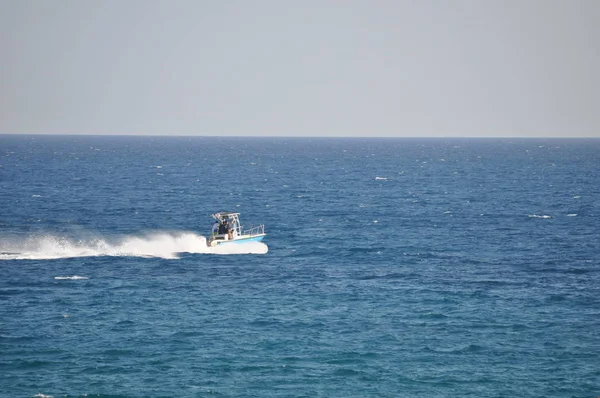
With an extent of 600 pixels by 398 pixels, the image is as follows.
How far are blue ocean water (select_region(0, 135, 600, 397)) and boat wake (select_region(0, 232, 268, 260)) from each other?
31 cm

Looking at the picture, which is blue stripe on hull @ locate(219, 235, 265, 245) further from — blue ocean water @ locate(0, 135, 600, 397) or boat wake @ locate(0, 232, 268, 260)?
blue ocean water @ locate(0, 135, 600, 397)

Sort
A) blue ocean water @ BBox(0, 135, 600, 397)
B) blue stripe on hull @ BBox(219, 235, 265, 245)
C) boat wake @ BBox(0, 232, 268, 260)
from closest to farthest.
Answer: blue ocean water @ BBox(0, 135, 600, 397)
boat wake @ BBox(0, 232, 268, 260)
blue stripe on hull @ BBox(219, 235, 265, 245)

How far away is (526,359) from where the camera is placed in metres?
48.0

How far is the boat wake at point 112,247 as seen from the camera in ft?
254

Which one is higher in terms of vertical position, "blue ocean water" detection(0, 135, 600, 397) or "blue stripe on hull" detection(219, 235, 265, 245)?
"blue stripe on hull" detection(219, 235, 265, 245)

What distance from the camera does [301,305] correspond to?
Result: 59469 millimetres

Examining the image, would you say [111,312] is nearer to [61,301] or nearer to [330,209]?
[61,301]

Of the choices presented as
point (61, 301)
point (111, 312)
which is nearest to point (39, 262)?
point (61, 301)

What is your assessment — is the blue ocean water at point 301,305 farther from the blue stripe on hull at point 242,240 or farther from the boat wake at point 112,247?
the blue stripe on hull at point 242,240

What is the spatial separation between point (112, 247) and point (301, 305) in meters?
29.8

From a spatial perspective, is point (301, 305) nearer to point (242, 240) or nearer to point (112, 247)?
point (242, 240)

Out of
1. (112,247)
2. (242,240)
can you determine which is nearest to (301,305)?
(242,240)

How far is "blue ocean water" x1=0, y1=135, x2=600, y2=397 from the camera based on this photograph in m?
44.7


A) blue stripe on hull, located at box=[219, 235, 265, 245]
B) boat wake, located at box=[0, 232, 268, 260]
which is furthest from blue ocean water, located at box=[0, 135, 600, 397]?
blue stripe on hull, located at box=[219, 235, 265, 245]
